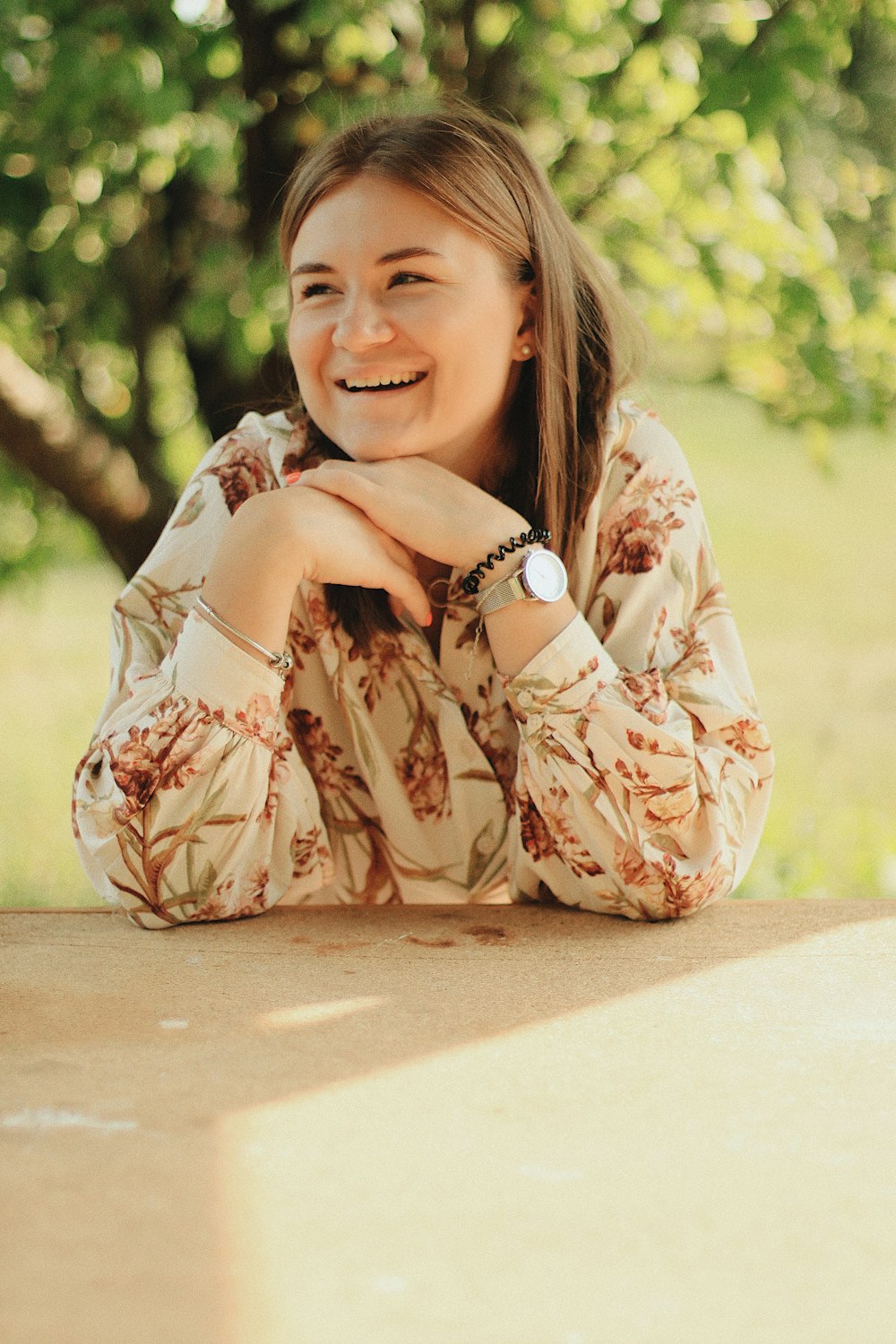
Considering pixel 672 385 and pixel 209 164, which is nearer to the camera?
pixel 209 164

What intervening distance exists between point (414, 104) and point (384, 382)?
525mm

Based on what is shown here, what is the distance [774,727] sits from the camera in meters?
4.62

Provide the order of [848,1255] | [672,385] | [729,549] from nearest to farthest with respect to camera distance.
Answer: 1. [848,1255]
2. [672,385]
3. [729,549]

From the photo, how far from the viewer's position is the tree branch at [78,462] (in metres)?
2.34

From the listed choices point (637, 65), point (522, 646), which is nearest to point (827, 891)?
point (637, 65)

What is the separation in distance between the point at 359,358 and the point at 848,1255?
1002 millimetres

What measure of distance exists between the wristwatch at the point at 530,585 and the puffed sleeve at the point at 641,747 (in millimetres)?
38

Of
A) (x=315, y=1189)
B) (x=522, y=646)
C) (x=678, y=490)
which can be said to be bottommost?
(x=315, y=1189)

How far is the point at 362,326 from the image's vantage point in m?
1.38

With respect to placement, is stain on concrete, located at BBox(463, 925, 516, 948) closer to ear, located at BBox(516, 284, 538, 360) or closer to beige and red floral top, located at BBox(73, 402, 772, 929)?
beige and red floral top, located at BBox(73, 402, 772, 929)

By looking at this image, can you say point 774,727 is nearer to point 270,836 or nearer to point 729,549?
point 729,549

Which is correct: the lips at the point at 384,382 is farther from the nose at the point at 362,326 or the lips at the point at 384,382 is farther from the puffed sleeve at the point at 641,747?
the puffed sleeve at the point at 641,747

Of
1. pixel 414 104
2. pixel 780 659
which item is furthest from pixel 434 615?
pixel 780 659

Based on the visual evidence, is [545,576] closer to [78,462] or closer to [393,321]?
[393,321]
